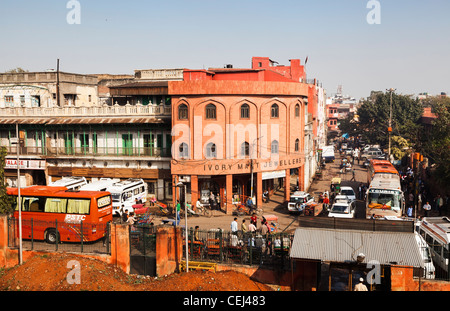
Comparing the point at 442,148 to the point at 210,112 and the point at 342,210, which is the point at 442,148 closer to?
the point at 342,210

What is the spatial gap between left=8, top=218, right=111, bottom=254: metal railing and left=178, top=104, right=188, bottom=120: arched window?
43.7 feet

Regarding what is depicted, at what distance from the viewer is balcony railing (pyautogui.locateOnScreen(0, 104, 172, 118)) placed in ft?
120

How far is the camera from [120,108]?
37188mm

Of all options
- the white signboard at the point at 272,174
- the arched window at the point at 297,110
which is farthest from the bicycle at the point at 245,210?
the arched window at the point at 297,110

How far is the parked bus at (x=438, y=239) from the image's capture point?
58.4 feet

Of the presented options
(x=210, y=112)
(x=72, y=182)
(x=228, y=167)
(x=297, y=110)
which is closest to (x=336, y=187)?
(x=297, y=110)

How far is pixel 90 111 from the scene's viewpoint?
124 ft

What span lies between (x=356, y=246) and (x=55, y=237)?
15436mm

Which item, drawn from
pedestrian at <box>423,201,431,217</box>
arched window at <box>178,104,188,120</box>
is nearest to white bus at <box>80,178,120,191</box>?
arched window at <box>178,104,188,120</box>

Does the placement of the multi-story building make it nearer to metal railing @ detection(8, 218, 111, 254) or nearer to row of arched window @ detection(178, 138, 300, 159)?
row of arched window @ detection(178, 138, 300, 159)

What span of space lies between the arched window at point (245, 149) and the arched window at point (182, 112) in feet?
15.8

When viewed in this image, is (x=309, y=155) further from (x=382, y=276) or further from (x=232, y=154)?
(x=382, y=276)

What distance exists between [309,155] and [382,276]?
89.5ft
